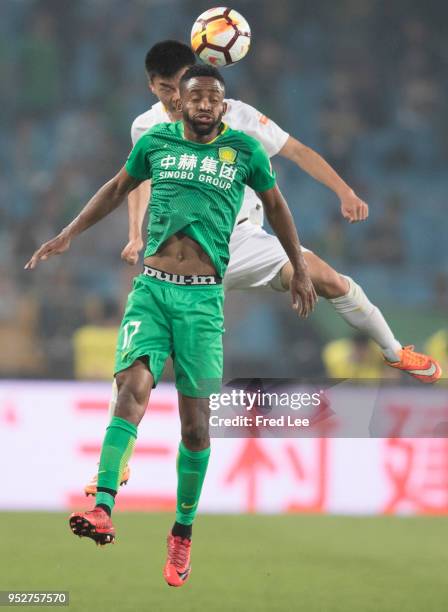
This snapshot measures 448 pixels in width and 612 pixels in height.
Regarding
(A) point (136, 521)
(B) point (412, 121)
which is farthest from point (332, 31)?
(A) point (136, 521)

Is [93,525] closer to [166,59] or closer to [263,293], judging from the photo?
[166,59]

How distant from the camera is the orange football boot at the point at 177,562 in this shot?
184 inches

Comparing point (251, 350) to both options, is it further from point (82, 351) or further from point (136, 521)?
point (136, 521)

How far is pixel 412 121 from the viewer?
12664 mm

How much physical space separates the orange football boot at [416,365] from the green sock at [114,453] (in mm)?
1868

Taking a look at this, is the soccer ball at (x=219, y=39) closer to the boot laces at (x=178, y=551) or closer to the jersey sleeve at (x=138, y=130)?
the jersey sleeve at (x=138, y=130)

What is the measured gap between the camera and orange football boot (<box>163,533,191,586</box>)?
466cm

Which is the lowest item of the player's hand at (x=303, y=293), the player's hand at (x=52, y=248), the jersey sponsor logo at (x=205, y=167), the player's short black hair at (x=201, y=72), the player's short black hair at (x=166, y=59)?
the player's hand at (x=303, y=293)

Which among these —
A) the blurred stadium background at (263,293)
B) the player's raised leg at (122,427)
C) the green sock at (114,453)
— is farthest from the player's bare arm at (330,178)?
the blurred stadium background at (263,293)

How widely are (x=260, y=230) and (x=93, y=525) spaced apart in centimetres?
208

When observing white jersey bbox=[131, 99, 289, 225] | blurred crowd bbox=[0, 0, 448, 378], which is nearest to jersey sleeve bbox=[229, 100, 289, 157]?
white jersey bbox=[131, 99, 289, 225]

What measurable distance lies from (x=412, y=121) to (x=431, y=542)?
22.6 feet

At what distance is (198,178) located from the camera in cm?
448

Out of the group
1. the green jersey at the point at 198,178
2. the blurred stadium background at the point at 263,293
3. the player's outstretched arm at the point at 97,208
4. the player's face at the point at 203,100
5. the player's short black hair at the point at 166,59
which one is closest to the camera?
the player's face at the point at 203,100
